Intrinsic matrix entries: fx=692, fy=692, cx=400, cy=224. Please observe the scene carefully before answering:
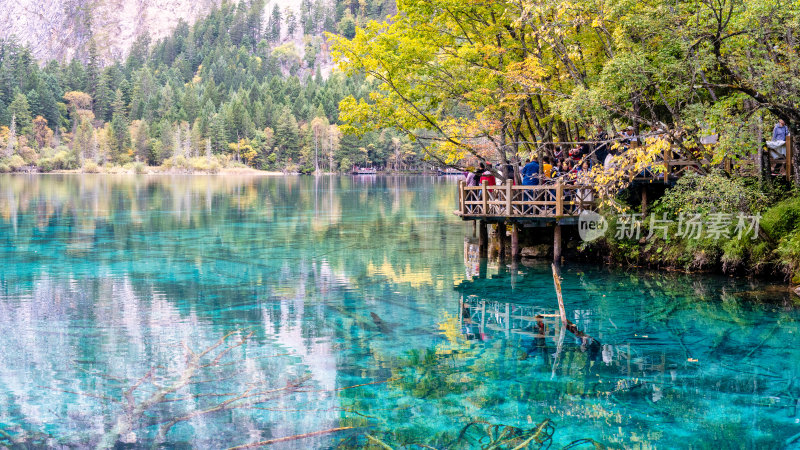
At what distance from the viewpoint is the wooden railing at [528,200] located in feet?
62.0

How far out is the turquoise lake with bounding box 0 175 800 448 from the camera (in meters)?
8.55

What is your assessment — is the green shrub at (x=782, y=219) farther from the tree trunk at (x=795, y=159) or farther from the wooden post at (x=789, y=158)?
the wooden post at (x=789, y=158)

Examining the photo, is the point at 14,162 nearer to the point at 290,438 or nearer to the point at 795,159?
the point at 795,159

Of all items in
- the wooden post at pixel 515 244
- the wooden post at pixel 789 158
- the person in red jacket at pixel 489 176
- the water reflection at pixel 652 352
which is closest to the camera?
the water reflection at pixel 652 352

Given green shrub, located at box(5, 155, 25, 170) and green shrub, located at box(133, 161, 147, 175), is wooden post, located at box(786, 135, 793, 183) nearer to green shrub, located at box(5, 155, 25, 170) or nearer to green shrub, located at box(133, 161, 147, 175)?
green shrub, located at box(133, 161, 147, 175)

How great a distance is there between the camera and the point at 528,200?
760 inches

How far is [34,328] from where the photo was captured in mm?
13203

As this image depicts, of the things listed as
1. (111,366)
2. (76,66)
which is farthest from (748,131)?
(76,66)

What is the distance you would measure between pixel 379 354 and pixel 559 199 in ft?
29.7

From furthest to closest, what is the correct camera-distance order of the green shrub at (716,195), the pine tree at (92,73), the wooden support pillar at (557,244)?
the pine tree at (92,73), the wooden support pillar at (557,244), the green shrub at (716,195)
